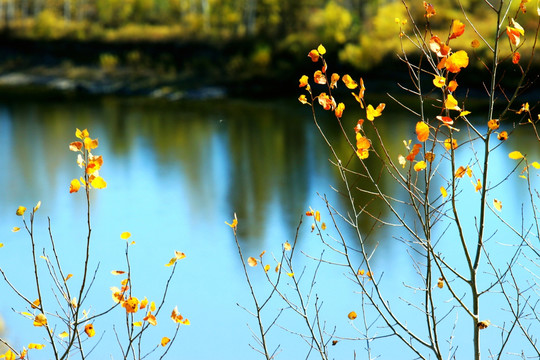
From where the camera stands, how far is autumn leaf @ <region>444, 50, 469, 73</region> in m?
1.53

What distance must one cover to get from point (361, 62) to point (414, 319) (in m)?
14.2

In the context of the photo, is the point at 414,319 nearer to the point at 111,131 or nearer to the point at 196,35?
the point at 111,131

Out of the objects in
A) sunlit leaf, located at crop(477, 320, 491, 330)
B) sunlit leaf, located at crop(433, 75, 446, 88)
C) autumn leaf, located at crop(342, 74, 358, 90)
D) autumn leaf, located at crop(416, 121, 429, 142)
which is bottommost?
sunlit leaf, located at crop(477, 320, 491, 330)

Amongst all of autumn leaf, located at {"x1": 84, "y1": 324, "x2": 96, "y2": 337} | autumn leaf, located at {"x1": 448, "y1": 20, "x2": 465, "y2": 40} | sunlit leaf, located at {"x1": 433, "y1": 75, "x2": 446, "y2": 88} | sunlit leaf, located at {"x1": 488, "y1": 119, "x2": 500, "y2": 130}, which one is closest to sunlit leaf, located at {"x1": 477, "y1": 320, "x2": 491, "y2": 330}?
sunlit leaf, located at {"x1": 488, "y1": 119, "x2": 500, "y2": 130}

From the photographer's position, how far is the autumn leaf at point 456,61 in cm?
153

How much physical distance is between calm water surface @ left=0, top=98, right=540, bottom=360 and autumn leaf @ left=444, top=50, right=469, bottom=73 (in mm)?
707

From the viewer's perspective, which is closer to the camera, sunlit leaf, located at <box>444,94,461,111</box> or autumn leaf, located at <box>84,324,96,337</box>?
sunlit leaf, located at <box>444,94,461,111</box>

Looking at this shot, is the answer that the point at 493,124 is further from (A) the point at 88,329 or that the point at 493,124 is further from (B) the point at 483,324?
(A) the point at 88,329

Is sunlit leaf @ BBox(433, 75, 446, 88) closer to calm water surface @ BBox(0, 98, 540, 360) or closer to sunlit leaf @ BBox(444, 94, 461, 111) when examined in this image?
sunlit leaf @ BBox(444, 94, 461, 111)

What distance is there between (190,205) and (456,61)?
24.3 feet

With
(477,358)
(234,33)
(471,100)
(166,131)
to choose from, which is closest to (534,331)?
(477,358)

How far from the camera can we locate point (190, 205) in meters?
8.79

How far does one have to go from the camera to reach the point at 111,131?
13.7 metres

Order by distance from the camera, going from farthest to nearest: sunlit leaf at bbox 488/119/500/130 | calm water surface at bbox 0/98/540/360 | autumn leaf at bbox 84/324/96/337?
calm water surface at bbox 0/98/540/360 → autumn leaf at bbox 84/324/96/337 → sunlit leaf at bbox 488/119/500/130
